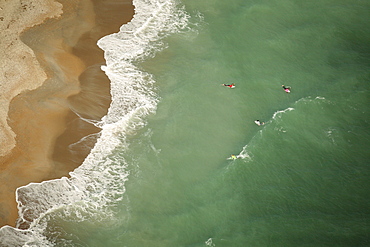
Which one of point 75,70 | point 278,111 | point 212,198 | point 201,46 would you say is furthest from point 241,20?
point 212,198

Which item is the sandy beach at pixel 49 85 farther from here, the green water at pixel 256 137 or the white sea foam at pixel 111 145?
the green water at pixel 256 137

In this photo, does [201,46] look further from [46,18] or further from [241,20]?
[46,18]

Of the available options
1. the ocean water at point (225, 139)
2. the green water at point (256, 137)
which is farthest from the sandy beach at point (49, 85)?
the green water at point (256, 137)

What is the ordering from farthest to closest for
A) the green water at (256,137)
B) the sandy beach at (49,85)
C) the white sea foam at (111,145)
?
the sandy beach at (49,85), the white sea foam at (111,145), the green water at (256,137)

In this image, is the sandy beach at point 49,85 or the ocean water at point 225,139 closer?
the ocean water at point 225,139

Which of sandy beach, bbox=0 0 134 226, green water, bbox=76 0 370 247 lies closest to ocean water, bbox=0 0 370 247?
green water, bbox=76 0 370 247

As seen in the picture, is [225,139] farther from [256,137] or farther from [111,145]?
[111,145]
